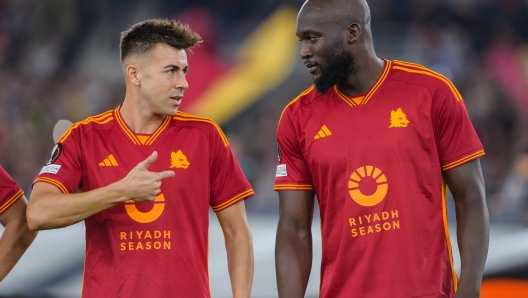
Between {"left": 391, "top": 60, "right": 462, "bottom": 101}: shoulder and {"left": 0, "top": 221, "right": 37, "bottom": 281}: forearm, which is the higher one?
{"left": 391, "top": 60, "right": 462, "bottom": 101}: shoulder

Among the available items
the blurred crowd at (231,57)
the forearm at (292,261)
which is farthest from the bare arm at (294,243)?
the blurred crowd at (231,57)

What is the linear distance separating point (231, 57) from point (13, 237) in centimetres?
962

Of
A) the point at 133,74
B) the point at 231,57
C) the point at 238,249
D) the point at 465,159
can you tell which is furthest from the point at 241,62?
the point at 465,159

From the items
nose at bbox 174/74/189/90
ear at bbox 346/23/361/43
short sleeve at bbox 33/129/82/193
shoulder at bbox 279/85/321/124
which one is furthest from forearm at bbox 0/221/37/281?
ear at bbox 346/23/361/43

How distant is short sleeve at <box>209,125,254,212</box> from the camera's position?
430 cm

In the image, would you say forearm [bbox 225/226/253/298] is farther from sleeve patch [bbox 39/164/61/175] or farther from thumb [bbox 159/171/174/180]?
sleeve patch [bbox 39/164/61/175]

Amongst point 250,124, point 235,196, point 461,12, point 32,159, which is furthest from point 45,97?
point 235,196

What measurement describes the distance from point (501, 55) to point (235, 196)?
29.9 ft

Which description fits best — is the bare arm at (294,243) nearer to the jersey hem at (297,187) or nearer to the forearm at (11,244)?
the jersey hem at (297,187)

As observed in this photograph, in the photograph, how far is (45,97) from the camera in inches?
512

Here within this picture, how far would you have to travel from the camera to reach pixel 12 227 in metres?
4.40

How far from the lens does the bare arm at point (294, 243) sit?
4008mm

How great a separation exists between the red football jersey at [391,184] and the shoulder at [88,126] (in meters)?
1.07

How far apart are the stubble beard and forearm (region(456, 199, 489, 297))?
804mm
